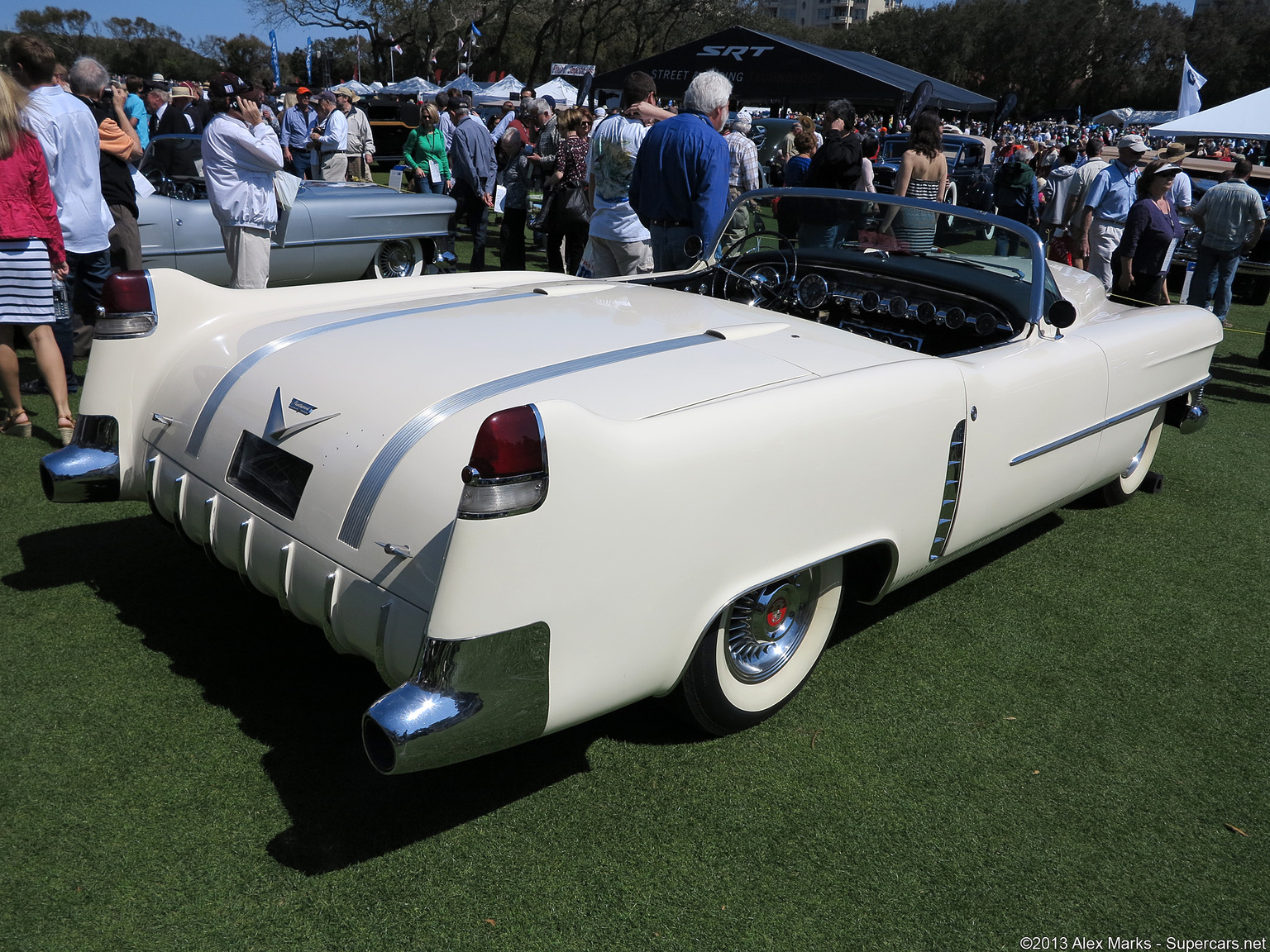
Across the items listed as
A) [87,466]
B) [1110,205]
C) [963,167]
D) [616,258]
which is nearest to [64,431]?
[87,466]

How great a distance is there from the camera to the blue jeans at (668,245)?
17.2ft

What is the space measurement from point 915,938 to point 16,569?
306cm

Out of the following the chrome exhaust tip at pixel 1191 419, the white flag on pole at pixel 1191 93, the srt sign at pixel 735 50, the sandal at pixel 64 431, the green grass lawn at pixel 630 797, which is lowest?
the green grass lawn at pixel 630 797

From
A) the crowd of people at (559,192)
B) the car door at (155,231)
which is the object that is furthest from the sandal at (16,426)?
the car door at (155,231)

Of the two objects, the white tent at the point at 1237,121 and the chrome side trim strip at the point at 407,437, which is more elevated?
the white tent at the point at 1237,121

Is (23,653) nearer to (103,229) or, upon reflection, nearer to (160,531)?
(160,531)

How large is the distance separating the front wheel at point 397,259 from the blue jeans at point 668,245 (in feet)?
11.6

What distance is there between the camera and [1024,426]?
10.2 feet

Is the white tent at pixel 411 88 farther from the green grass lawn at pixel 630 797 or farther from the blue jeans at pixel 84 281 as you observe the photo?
the green grass lawn at pixel 630 797

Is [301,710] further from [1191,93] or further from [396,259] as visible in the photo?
[1191,93]

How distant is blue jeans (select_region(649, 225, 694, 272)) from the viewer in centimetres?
524

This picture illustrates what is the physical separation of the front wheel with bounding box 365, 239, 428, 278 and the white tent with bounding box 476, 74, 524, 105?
2312 cm

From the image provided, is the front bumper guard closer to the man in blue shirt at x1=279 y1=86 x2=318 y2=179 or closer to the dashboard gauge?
the dashboard gauge

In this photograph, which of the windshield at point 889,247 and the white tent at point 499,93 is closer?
the windshield at point 889,247
